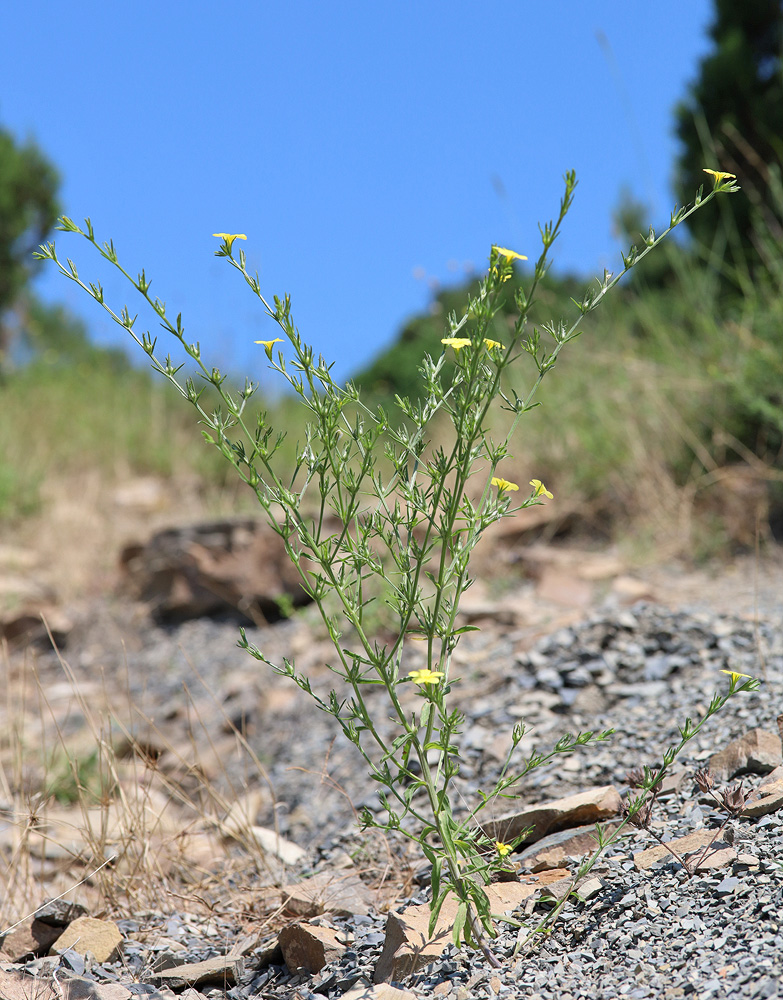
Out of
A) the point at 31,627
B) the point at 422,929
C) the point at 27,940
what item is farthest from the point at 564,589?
the point at 31,627

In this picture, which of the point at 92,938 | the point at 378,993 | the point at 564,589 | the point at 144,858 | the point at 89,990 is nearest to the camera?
the point at 378,993

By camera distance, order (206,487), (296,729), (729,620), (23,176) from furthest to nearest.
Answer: (23,176), (206,487), (296,729), (729,620)

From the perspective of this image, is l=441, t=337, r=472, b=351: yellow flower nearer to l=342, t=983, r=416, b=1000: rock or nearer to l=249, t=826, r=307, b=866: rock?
l=342, t=983, r=416, b=1000: rock

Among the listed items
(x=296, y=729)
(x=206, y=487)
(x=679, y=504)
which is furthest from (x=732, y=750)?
(x=206, y=487)

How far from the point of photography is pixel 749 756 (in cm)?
200

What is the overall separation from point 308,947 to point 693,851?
2.59ft

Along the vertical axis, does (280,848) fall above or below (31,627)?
below

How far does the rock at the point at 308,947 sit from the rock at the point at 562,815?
1.52 feet

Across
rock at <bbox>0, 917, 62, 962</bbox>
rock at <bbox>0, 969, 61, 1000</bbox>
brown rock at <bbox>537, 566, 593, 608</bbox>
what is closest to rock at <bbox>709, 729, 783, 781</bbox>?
rock at <bbox>0, 969, 61, 1000</bbox>

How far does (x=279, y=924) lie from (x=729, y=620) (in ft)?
6.51

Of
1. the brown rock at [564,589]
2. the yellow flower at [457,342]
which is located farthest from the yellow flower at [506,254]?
the brown rock at [564,589]

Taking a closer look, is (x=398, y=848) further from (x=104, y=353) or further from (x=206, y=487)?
(x=104, y=353)

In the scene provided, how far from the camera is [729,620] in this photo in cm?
316

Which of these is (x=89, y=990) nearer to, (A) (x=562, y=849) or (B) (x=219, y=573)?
(A) (x=562, y=849)
